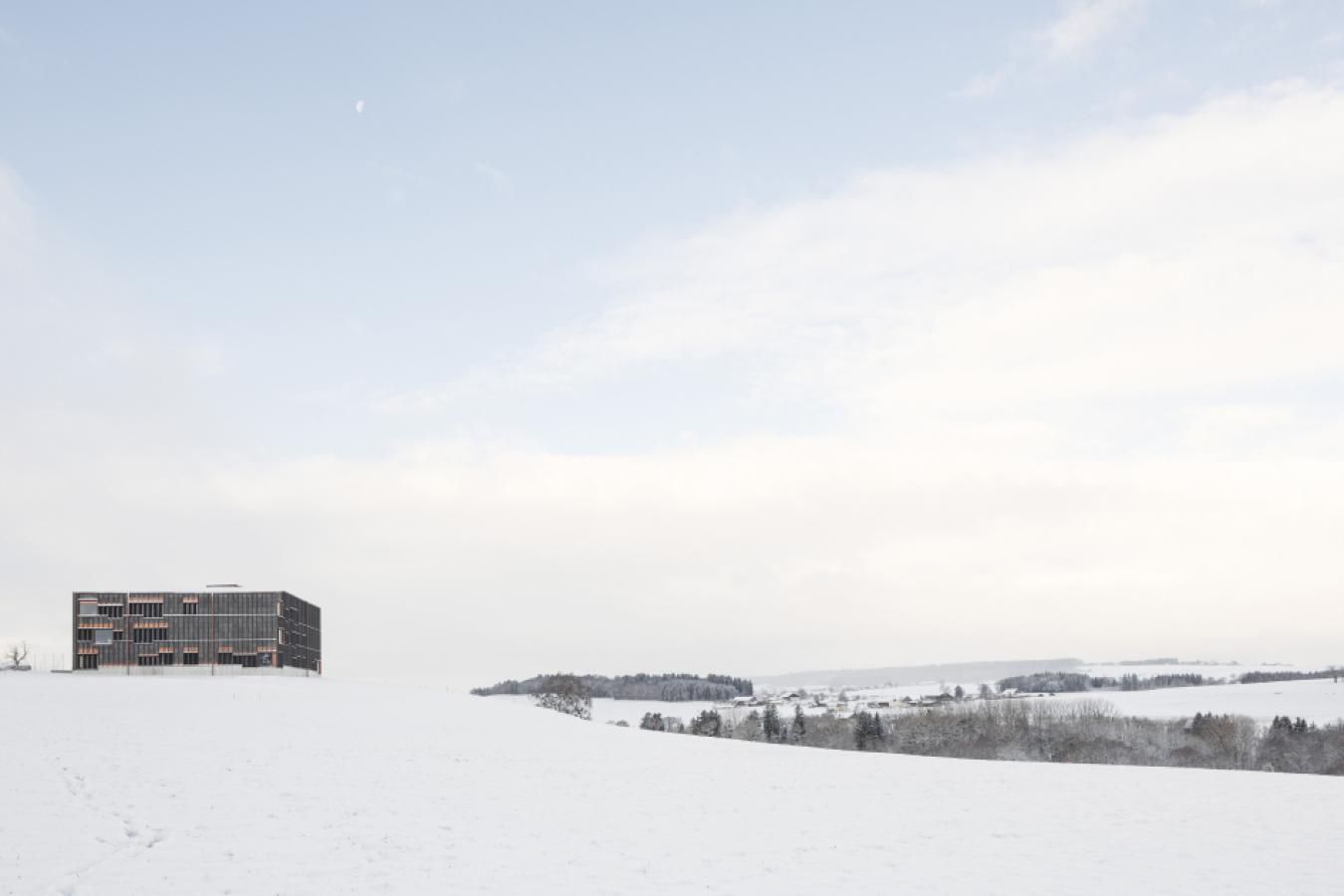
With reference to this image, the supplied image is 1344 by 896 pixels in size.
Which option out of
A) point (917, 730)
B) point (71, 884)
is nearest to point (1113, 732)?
point (917, 730)

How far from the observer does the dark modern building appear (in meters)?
104

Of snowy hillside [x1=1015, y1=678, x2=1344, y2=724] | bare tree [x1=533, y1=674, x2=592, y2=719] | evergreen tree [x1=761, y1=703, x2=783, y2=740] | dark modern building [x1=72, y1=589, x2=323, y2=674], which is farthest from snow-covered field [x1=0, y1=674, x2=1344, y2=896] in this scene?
snowy hillside [x1=1015, y1=678, x2=1344, y2=724]

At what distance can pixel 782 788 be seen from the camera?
32.7 metres

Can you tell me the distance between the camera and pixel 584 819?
2564 cm

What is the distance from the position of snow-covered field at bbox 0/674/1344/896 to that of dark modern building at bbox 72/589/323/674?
221 feet

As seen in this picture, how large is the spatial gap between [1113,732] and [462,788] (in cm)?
11468

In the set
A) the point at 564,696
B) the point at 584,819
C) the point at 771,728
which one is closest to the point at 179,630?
the point at 564,696

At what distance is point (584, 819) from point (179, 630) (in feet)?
312

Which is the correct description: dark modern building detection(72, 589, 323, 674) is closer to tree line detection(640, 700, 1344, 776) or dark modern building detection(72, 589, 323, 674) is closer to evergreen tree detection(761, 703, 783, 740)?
tree line detection(640, 700, 1344, 776)

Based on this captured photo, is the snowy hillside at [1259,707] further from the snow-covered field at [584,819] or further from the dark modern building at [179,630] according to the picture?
the snow-covered field at [584,819]

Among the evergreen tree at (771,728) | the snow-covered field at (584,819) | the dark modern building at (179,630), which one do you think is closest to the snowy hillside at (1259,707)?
the evergreen tree at (771,728)

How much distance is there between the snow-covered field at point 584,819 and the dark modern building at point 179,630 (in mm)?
67271

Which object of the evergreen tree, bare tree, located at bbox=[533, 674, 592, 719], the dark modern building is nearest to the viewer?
the dark modern building

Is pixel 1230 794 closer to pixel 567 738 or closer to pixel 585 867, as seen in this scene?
pixel 585 867
